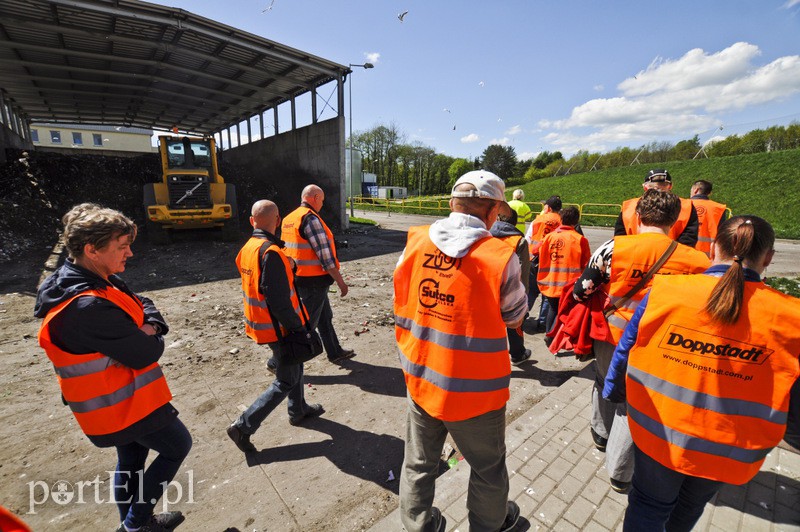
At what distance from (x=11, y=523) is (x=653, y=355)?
7.12ft

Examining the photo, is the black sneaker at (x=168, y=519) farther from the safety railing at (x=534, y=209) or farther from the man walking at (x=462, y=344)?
the safety railing at (x=534, y=209)

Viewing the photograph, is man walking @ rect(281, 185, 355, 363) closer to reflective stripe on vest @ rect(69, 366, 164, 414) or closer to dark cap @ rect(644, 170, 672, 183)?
reflective stripe on vest @ rect(69, 366, 164, 414)

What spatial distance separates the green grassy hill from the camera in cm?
1748

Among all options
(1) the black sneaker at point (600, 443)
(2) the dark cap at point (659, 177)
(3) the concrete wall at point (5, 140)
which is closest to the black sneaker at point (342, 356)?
(1) the black sneaker at point (600, 443)

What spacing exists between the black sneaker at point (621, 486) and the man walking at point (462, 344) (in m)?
1.09

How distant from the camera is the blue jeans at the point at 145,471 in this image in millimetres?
2014

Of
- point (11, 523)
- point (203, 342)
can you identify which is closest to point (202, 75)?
point (203, 342)

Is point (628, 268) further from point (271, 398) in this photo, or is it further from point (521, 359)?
point (271, 398)

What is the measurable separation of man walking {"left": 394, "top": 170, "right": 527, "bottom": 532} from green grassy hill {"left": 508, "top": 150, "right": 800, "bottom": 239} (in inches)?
747

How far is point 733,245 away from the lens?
59.7 inches

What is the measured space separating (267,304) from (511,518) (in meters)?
2.15

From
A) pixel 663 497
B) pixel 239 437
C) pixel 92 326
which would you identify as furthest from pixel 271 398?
pixel 663 497

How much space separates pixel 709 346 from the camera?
1430 mm

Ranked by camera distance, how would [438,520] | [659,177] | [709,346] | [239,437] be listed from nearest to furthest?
[709,346], [438,520], [239,437], [659,177]
